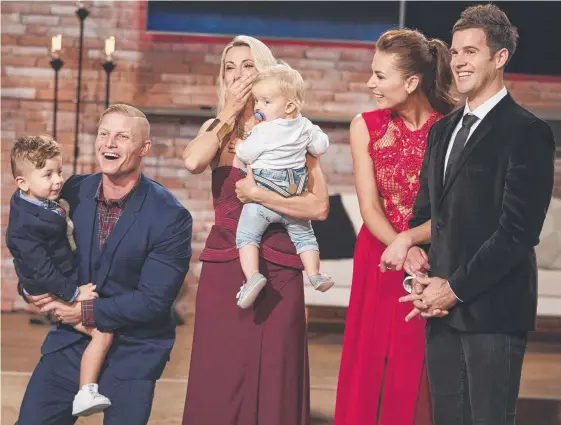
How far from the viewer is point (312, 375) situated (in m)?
4.99

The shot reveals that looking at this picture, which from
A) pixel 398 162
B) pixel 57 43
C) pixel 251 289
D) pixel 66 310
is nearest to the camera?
pixel 251 289

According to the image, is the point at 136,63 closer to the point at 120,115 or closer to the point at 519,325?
the point at 120,115

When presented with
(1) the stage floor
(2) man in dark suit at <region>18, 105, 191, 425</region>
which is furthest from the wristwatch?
(1) the stage floor

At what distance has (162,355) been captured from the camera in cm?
294

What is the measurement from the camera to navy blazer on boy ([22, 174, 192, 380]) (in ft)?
9.35

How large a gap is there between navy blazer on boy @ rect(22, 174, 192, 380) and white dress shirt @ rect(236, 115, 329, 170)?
31 centimetres

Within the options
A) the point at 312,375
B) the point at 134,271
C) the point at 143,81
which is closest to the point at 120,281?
the point at 134,271

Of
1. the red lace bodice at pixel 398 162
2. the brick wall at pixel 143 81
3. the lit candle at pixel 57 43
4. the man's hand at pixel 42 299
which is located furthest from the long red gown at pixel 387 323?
the lit candle at pixel 57 43

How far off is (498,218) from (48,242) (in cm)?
132

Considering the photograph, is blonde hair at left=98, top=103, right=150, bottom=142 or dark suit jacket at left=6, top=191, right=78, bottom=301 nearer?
dark suit jacket at left=6, top=191, right=78, bottom=301

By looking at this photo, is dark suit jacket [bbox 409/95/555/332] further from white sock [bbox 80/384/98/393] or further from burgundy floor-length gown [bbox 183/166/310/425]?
white sock [bbox 80/384/98/393]

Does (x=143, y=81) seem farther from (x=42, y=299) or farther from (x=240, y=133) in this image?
(x=42, y=299)

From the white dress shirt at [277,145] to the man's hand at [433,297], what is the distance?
0.57m

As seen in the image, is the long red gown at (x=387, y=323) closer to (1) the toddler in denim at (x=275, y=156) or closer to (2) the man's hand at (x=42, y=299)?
(1) the toddler in denim at (x=275, y=156)
